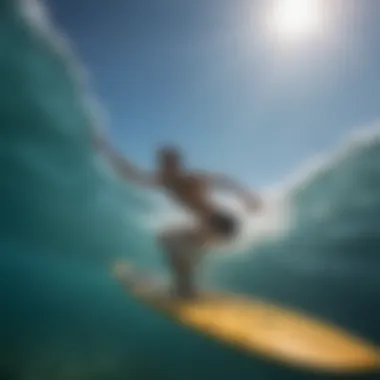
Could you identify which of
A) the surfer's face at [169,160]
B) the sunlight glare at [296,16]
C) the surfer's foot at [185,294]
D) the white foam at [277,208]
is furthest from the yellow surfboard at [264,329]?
the sunlight glare at [296,16]

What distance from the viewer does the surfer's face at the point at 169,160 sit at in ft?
5.74

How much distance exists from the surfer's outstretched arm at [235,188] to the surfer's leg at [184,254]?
115 mm

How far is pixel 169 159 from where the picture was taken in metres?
1.75

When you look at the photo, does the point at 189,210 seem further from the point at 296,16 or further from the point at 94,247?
the point at 296,16

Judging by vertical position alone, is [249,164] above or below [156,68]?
below

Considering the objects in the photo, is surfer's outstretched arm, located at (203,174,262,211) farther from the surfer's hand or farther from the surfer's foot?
the surfer's foot

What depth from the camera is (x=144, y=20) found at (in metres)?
1.78

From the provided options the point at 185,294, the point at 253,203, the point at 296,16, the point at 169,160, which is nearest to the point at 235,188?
the point at 253,203

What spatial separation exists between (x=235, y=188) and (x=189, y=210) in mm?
125

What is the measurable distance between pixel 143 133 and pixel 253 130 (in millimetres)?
274

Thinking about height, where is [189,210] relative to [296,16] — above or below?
below

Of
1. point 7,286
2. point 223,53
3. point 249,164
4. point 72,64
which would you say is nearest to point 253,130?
point 249,164

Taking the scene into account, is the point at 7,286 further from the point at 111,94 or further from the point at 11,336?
the point at 111,94

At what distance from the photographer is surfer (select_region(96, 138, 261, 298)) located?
173 cm
